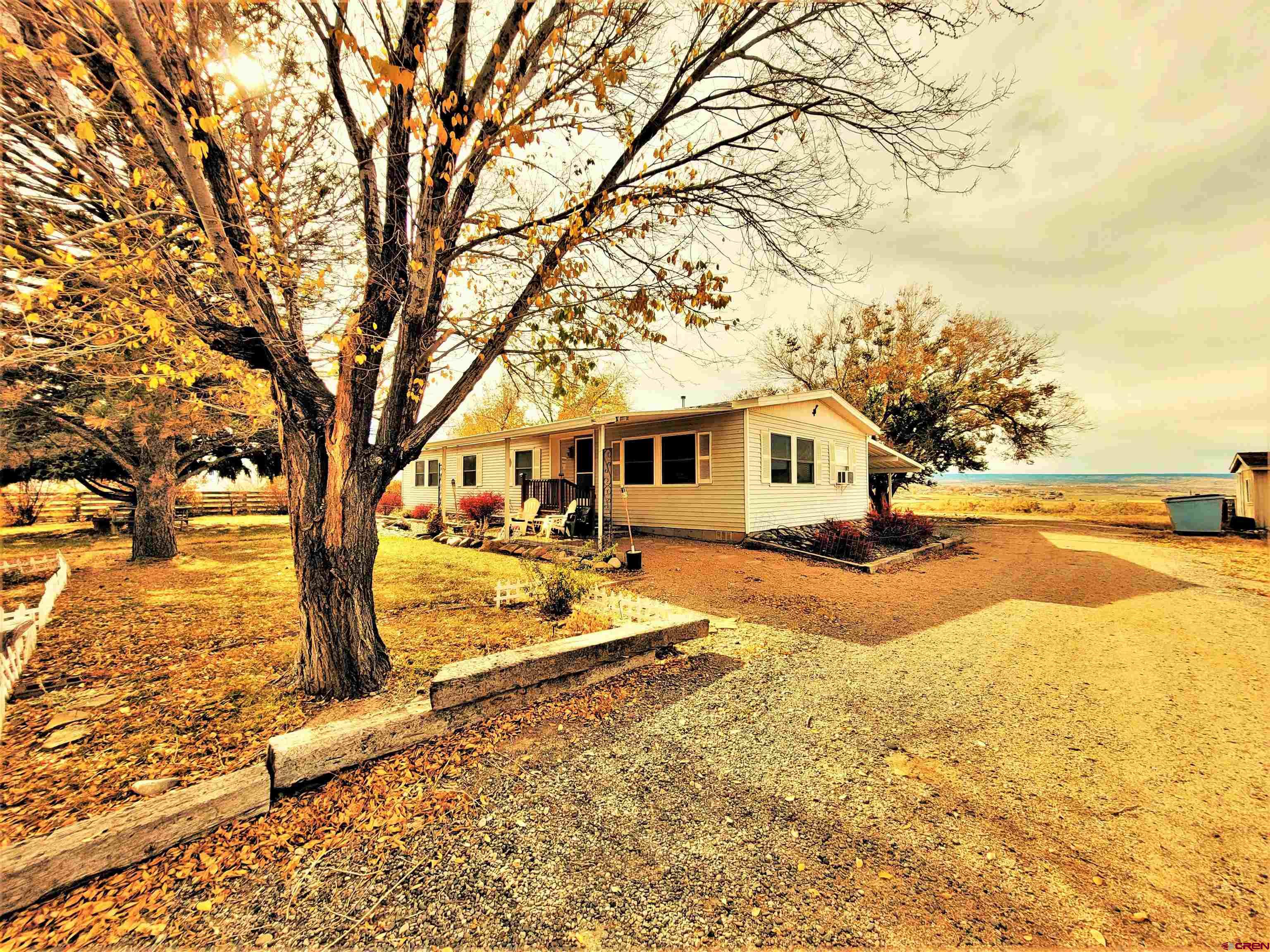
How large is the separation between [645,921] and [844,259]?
588 centimetres

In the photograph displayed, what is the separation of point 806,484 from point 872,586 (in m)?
6.49

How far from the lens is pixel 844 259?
524cm

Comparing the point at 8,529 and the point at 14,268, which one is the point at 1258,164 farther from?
the point at 8,529

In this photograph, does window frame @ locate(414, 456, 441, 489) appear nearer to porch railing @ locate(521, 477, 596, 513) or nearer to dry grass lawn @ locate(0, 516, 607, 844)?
porch railing @ locate(521, 477, 596, 513)

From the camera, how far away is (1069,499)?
4306cm

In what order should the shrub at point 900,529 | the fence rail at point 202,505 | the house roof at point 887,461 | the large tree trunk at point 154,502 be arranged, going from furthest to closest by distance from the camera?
the fence rail at point 202,505 < the house roof at point 887,461 < the shrub at point 900,529 < the large tree trunk at point 154,502

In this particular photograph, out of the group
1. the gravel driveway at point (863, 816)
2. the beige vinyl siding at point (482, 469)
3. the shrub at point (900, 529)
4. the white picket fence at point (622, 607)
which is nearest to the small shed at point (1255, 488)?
the shrub at point (900, 529)

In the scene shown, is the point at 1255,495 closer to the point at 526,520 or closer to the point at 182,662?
the point at 526,520

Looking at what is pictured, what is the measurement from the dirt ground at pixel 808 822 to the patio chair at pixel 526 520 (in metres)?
8.91

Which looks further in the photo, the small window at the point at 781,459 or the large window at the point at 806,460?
the large window at the point at 806,460

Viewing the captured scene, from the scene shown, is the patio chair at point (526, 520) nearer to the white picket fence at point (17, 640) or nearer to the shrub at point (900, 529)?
the white picket fence at point (17, 640)

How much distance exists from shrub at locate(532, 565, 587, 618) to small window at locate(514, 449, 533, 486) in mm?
11102

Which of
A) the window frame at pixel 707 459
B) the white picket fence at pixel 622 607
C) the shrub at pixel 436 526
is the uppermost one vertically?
the window frame at pixel 707 459

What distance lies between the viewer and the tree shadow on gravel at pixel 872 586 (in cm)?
652
